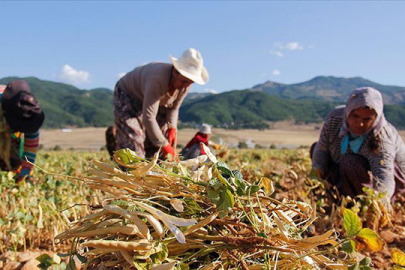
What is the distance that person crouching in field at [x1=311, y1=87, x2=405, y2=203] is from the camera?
241 centimetres

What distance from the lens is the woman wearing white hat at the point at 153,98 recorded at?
2.87 m

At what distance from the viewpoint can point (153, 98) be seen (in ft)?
9.39

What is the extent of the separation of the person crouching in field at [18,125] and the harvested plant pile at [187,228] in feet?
5.72

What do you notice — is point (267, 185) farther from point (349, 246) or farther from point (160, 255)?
point (160, 255)

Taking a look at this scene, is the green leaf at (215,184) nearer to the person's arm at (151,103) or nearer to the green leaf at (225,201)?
the green leaf at (225,201)

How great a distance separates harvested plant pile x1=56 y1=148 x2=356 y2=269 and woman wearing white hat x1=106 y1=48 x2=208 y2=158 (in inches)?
69.4

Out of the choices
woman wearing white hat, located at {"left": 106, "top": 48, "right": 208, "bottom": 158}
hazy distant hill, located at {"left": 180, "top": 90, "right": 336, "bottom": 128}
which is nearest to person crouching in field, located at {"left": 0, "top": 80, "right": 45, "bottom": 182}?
woman wearing white hat, located at {"left": 106, "top": 48, "right": 208, "bottom": 158}

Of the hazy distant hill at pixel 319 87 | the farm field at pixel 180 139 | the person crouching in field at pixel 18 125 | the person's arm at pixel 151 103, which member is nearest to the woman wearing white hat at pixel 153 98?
the person's arm at pixel 151 103

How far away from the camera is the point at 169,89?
3.04m

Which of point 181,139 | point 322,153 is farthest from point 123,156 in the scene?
point 181,139

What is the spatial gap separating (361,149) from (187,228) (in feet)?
7.02

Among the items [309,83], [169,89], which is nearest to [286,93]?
[309,83]

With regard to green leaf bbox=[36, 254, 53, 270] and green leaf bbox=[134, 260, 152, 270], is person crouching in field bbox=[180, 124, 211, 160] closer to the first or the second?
green leaf bbox=[36, 254, 53, 270]

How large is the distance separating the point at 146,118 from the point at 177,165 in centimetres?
193
